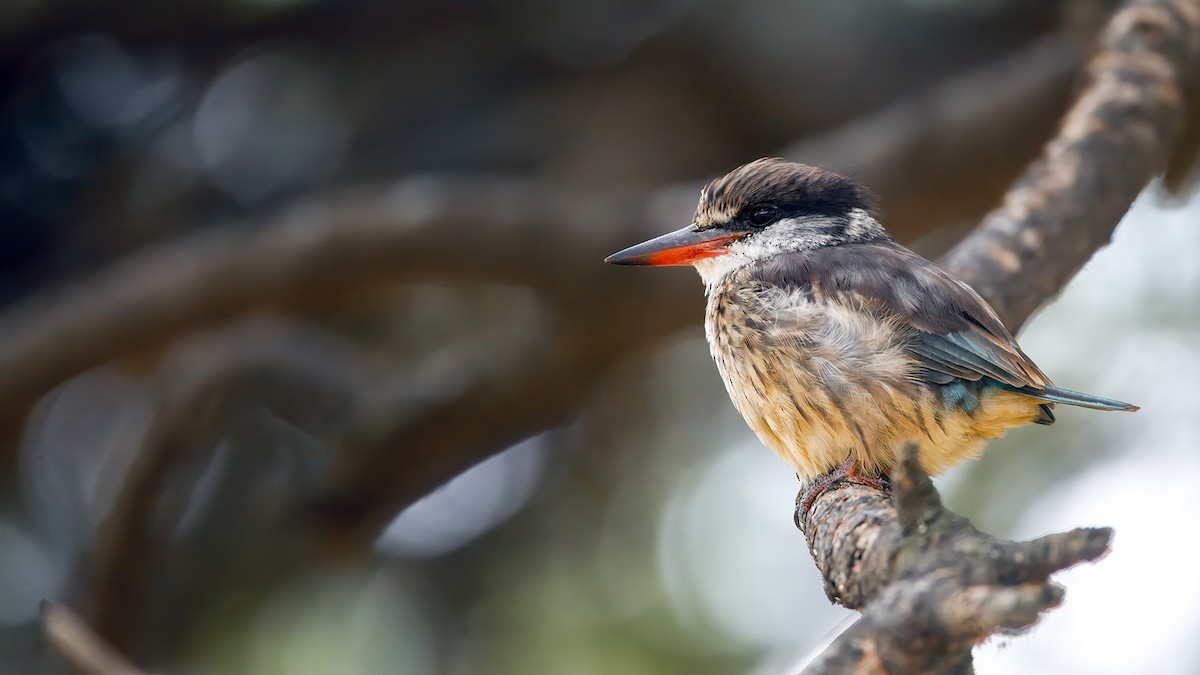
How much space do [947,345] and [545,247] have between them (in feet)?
5.19

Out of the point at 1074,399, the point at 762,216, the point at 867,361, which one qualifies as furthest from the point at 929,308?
the point at 762,216

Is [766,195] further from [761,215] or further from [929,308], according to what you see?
[929,308]

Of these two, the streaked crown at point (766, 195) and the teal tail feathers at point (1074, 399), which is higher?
the streaked crown at point (766, 195)

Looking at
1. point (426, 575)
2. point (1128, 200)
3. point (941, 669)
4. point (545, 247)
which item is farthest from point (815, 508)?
point (426, 575)

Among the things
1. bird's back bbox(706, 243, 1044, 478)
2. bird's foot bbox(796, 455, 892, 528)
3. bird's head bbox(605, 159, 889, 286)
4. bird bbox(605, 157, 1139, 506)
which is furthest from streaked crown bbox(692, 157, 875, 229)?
bird's foot bbox(796, 455, 892, 528)

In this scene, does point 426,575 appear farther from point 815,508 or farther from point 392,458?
point 815,508

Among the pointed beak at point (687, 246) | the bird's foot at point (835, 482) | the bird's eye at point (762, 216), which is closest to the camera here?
the bird's foot at point (835, 482)

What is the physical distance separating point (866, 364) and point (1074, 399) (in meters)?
0.40

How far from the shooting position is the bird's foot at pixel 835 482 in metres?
2.29

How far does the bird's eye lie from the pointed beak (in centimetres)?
4

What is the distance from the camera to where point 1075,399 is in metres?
2.22

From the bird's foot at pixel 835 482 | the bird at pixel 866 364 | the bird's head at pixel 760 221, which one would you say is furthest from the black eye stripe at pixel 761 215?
the bird's foot at pixel 835 482

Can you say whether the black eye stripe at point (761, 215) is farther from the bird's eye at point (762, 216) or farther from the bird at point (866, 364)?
the bird at point (866, 364)

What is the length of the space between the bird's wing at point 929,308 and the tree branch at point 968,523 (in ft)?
0.63
